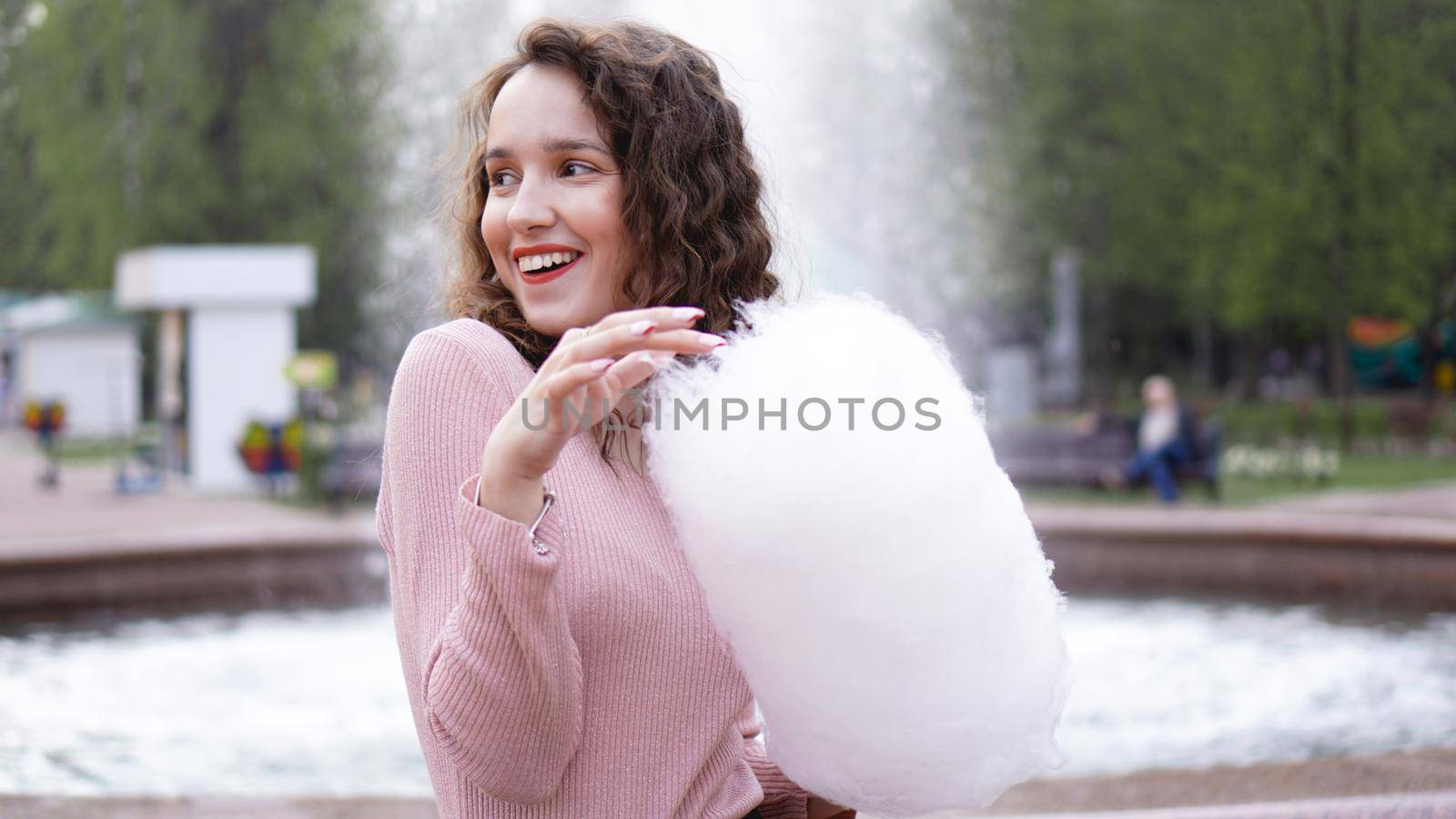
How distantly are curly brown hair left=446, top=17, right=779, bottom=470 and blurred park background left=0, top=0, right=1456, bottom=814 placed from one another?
19 cm

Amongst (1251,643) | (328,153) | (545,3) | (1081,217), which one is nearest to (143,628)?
(1251,643)

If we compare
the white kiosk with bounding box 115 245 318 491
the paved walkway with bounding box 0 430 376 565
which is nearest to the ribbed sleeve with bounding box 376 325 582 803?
the paved walkway with bounding box 0 430 376 565

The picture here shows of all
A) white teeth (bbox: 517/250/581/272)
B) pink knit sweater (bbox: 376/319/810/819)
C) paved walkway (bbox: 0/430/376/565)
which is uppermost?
white teeth (bbox: 517/250/581/272)

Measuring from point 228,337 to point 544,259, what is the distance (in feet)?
51.4

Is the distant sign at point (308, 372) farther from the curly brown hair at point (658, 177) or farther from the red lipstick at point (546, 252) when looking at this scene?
the red lipstick at point (546, 252)

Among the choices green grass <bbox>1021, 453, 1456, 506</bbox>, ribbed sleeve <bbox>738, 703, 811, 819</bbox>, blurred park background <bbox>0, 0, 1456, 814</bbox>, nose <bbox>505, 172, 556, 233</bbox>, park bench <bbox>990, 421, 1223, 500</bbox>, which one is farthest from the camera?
park bench <bbox>990, 421, 1223, 500</bbox>

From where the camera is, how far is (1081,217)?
2866 centimetres

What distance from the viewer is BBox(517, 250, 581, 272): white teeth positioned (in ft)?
4.80

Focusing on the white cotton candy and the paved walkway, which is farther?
the paved walkway

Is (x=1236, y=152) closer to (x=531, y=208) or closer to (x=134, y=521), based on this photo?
(x=134, y=521)

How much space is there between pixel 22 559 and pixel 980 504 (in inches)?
295

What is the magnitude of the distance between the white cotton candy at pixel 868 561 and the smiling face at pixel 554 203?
0.17 m

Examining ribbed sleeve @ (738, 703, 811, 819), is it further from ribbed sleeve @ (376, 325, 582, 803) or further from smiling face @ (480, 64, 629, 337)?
smiling face @ (480, 64, 629, 337)

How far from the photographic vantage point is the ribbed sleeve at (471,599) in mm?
1177
